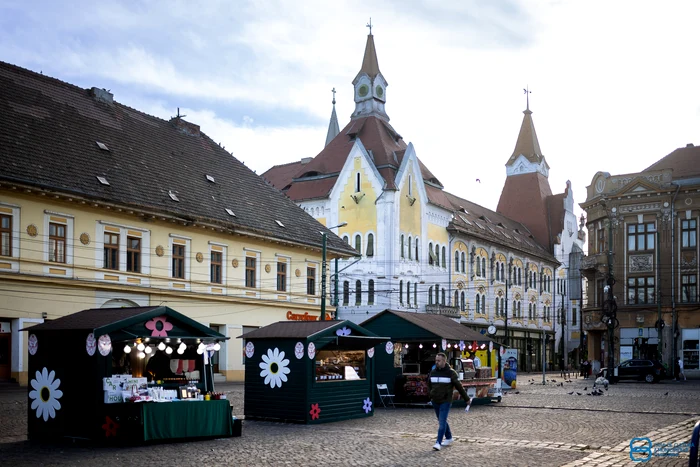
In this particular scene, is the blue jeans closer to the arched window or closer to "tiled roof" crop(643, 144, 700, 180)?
the arched window

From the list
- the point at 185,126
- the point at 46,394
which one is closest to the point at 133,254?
the point at 185,126

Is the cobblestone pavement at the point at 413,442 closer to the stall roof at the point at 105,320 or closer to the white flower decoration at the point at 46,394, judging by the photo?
the white flower decoration at the point at 46,394

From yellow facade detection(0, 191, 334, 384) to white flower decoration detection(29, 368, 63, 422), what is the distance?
1324 centimetres

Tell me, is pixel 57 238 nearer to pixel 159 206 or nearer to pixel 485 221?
pixel 159 206

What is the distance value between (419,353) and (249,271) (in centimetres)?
1365

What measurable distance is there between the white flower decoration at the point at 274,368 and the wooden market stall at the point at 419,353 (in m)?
6.38

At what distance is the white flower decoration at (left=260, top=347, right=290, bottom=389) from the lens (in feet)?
67.9

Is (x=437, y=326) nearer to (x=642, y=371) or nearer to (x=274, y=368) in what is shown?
(x=274, y=368)

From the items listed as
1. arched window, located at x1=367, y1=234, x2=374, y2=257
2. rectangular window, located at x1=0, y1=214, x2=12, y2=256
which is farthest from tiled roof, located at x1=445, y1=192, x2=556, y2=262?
rectangular window, located at x1=0, y1=214, x2=12, y2=256

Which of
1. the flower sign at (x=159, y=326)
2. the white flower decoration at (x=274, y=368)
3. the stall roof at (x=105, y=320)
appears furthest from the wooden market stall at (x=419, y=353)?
the stall roof at (x=105, y=320)

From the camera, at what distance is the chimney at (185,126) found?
146 ft

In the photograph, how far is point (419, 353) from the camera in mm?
30219

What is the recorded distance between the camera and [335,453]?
1485 cm

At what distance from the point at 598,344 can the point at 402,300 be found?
15214 mm
